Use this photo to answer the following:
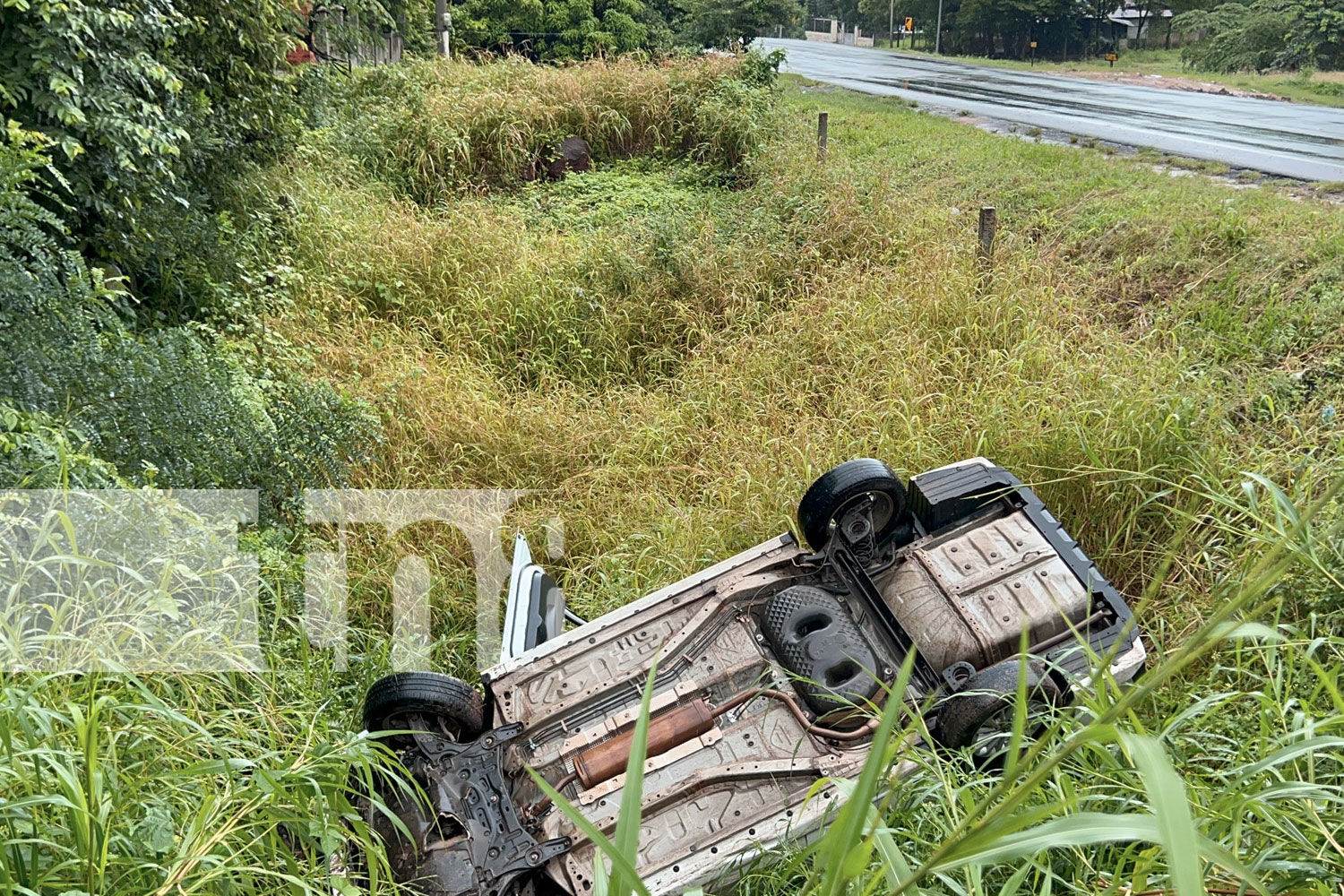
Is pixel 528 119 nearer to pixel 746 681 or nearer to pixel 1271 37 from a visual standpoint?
pixel 746 681

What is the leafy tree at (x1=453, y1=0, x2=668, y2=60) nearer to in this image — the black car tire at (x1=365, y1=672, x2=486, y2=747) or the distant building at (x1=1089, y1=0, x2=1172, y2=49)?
the distant building at (x1=1089, y1=0, x2=1172, y2=49)

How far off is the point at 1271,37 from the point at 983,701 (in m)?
23.3

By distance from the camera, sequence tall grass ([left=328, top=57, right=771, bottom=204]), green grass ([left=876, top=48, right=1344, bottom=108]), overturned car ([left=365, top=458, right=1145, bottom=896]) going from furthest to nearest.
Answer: green grass ([left=876, top=48, right=1344, bottom=108]), tall grass ([left=328, top=57, right=771, bottom=204]), overturned car ([left=365, top=458, right=1145, bottom=896])

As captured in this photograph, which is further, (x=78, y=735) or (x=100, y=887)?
(x=78, y=735)

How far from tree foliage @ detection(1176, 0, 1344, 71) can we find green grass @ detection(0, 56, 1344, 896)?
515 inches

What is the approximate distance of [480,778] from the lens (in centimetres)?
286

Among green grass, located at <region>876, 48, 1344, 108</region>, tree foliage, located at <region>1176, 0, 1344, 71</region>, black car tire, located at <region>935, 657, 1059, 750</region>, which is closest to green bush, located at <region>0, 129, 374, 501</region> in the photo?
black car tire, located at <region>935, 657, 1059, 750</region>

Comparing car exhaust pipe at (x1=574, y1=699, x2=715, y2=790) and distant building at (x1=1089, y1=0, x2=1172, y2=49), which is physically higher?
distant building at (x1=1089, y1=0, x2=1172, y2=49)

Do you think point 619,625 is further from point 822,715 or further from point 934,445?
point 934,445

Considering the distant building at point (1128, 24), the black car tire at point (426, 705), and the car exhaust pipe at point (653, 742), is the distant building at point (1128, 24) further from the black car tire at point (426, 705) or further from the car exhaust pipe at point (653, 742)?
the black car tire at point (426, 705)

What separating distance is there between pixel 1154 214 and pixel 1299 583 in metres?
4.88

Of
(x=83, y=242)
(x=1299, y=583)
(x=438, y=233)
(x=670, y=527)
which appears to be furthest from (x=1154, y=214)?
(x=83, y=242)

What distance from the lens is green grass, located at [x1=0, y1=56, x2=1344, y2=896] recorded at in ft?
6.25

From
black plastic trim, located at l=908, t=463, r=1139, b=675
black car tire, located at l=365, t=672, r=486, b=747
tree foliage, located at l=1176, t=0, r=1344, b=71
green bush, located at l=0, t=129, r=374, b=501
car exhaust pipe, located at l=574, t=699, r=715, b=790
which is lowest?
car exhaust pipe, located at l=574, t=699, r=715, b=790
